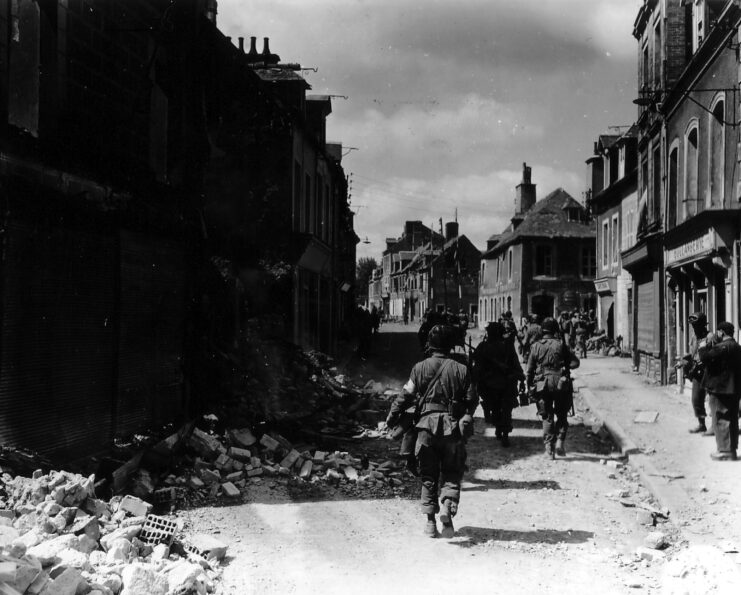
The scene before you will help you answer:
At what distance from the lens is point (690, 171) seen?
14688 millimetres

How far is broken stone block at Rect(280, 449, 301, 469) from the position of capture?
7645 mm

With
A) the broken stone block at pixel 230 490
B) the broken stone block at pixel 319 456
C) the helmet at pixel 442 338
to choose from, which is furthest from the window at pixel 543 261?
the helmet at pixel 442 338

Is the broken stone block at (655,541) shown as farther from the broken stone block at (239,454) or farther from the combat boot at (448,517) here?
the broken stone block at (239,454)

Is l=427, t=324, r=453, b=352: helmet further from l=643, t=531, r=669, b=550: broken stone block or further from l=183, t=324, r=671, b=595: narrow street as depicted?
l=643, t=531, r=669, b=550: broken stone block

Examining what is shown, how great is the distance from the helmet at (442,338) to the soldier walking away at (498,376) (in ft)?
11.4

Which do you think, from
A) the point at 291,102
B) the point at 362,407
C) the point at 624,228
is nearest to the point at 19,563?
the point at 362,407

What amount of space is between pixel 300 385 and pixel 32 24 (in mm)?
7648

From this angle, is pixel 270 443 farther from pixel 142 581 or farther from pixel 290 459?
pixel 142 581

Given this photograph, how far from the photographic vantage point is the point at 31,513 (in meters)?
4.92

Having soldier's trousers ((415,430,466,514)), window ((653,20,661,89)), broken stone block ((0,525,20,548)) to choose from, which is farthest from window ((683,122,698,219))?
broken stone block ((0,525,20,548))

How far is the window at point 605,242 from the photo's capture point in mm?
29016

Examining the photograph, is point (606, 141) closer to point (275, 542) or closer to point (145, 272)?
point (145, 272)

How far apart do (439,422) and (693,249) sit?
1025cm

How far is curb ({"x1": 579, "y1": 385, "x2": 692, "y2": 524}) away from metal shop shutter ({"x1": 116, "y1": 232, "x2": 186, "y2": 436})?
19.4 feet
